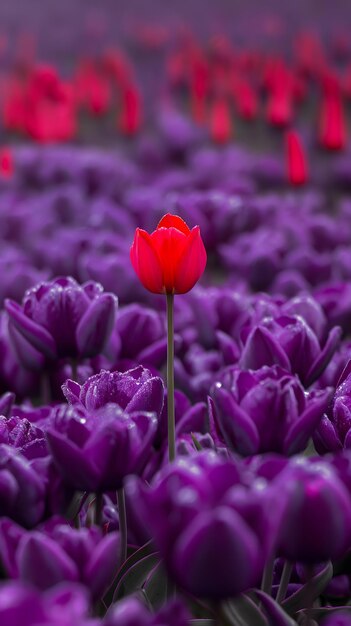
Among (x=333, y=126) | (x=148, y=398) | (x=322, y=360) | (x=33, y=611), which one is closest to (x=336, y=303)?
(x=322, y=360)

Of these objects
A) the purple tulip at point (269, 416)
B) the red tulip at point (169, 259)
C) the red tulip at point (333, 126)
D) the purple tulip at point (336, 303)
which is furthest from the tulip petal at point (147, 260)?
the red tulip at point (333, 126)

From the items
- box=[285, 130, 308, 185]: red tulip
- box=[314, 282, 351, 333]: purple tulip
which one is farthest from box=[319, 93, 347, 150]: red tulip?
box=[314, 282, 351, 333]: purple tulip

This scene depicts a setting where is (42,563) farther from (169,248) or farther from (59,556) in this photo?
(169,248)

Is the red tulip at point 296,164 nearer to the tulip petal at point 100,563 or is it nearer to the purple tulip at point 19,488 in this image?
the purple tulip at point 19,488

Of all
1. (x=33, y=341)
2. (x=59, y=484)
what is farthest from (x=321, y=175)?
(x=59, y=484)

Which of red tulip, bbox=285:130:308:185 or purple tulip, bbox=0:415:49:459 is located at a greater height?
red tulip, bbox=285:130:308:185

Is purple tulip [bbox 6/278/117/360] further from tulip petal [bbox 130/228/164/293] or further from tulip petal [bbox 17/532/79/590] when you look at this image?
tulip petal [bbox 17/532/79/590]
